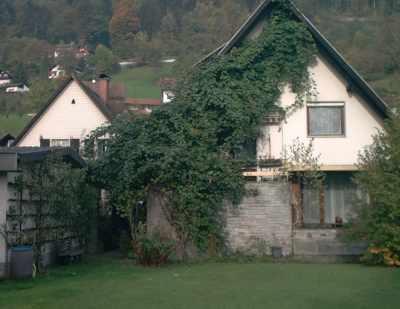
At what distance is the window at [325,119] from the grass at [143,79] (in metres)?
52.9

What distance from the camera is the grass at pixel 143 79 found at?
79.7 meters

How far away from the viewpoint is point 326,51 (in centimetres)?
2284

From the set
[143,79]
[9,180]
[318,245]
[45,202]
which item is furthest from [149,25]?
[9,180]

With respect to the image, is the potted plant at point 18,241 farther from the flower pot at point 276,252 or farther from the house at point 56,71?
the house at point 56,71

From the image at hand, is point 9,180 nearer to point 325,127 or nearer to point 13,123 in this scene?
point 325,127

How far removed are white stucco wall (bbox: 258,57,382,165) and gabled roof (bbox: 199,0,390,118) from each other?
0.30 meters

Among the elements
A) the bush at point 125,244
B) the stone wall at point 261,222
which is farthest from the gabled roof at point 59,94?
the stone wall at point 261,222

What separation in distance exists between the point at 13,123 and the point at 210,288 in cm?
4821

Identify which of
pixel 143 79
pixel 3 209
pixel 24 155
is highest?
pixel 143 79

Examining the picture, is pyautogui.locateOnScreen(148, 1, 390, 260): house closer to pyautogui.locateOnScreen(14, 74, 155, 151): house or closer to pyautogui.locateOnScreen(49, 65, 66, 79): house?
pyautogui.locateOnScreen(14, 74, 155, 151): house

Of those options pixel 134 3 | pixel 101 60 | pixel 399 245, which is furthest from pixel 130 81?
pixel 399 245

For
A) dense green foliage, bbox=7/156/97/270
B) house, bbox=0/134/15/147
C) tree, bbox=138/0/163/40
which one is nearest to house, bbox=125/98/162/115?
dense green foliage, bbox=7/156/97/270

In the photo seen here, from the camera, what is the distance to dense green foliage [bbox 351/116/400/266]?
17031 millimetres

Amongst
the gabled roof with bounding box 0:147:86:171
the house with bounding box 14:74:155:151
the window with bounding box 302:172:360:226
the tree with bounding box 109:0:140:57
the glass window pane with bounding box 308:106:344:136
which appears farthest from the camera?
the tree with bounding box 109:0:140:57
